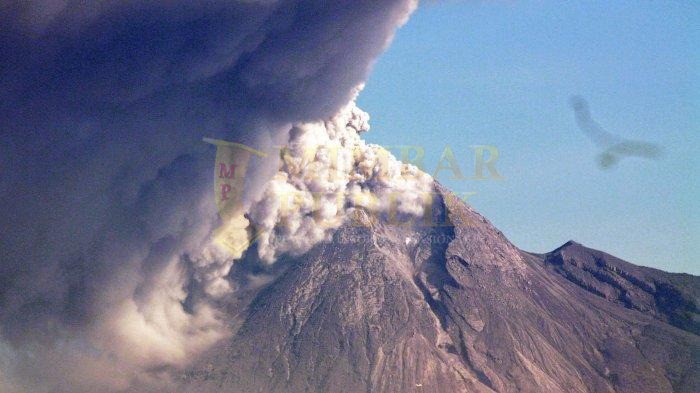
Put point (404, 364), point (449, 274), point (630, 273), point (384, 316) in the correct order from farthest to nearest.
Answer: point (630, 273)
point (449, 274)
point (384, 316)
point (404, 364)

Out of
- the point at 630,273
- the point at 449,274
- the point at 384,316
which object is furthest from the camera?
the point at 630,273

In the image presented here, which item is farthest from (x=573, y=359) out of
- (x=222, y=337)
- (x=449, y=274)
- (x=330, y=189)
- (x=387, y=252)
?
(x=222, y=337)

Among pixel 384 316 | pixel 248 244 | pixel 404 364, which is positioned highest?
pixel 248 244

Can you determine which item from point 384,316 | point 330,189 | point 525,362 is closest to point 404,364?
point 384,316

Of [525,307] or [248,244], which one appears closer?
[248,244]

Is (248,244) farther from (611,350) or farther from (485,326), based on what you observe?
(611,350)

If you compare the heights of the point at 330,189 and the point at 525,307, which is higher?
the point at 330,189

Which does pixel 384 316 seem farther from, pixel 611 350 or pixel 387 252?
pixel 611 350
